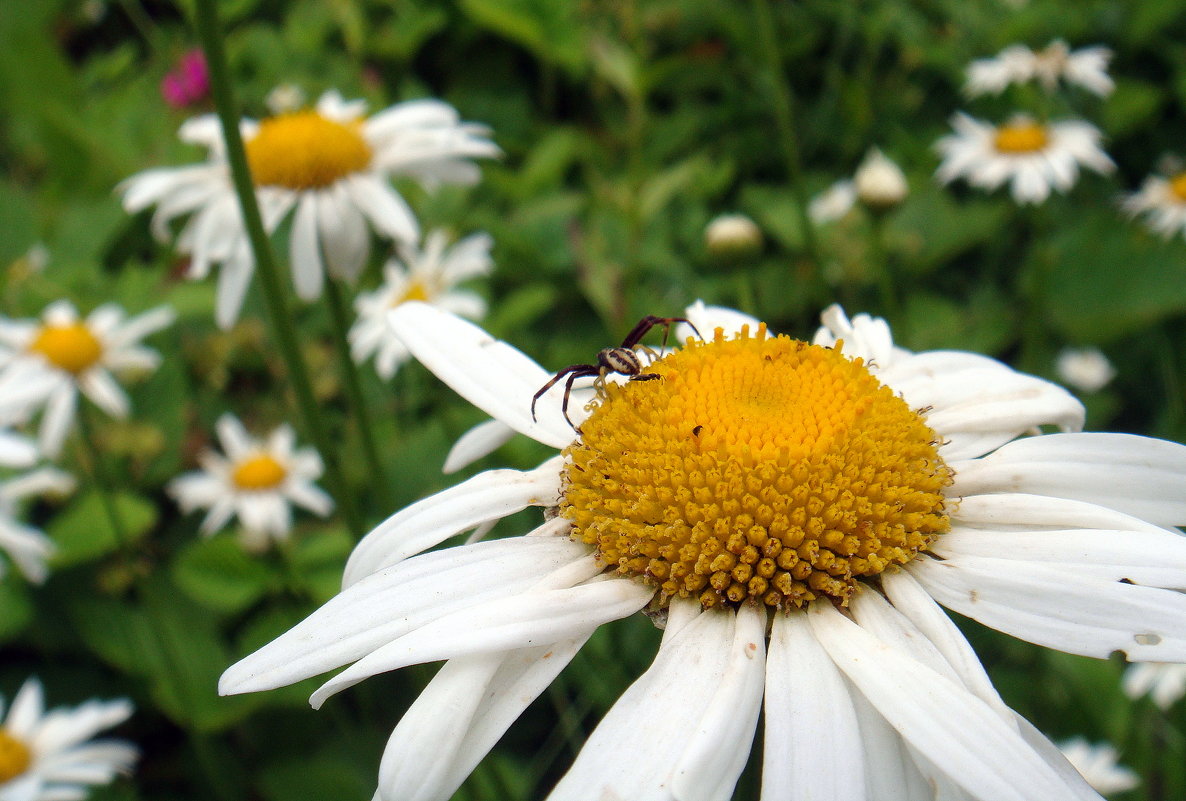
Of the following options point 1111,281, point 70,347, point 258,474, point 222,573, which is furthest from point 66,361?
point 1111,281

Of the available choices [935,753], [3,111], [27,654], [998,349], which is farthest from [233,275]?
[3,111]

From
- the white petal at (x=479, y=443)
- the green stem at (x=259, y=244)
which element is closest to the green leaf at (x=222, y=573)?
the green stem at (x=259, y=244)

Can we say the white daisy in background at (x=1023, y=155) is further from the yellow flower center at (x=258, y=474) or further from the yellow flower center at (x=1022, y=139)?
the yellow flower center at (x=258, y=474)

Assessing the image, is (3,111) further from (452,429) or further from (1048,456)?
(1048,456)

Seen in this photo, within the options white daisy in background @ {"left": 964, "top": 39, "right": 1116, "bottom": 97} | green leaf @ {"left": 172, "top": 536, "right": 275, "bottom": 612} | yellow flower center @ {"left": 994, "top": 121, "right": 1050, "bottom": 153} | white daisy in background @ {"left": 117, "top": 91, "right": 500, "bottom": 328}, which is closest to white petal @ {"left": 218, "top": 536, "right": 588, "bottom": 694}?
white daisy in background @ {"left": 117, "top": 91, "right": 500, "bottom": 328}

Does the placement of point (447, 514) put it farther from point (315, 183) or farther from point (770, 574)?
point (315, 183)

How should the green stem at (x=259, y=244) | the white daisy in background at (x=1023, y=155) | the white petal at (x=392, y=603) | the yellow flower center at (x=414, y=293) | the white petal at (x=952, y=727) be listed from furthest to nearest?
the white daisy in background at (x=1023, y=155), the yellow flower center at (x=414, y=293), the green stem at (x=259, y=244), the white petal at (x=392, y=603), the white petal at (x=952, y=727)
